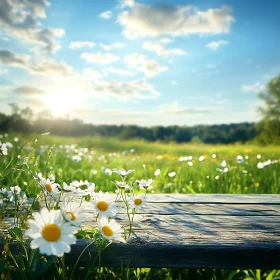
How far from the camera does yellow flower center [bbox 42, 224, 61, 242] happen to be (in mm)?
834

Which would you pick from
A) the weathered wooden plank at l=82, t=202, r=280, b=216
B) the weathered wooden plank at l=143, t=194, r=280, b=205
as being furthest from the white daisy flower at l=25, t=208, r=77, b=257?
the weathered wooden plank at l=143, t=194, r=280, b=205

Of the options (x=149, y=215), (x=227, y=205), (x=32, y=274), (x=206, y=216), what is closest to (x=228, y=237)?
(x=206, y=216)

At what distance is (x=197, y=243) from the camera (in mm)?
1330

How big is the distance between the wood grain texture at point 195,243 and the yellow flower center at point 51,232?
0.46 metres

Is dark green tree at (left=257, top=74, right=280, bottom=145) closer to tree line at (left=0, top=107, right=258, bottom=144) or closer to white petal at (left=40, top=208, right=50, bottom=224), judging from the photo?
tree line at (left=0, top=107, right=258, bottom=144)

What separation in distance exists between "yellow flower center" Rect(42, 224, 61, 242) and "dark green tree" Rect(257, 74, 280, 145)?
2712cm

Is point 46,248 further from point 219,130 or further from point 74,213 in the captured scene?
point 219,130

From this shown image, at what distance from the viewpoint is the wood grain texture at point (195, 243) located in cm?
131

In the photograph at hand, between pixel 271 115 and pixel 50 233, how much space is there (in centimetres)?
2856

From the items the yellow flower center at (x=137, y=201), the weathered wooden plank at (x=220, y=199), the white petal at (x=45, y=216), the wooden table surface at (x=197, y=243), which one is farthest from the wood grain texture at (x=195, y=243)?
the white petal at (x=45, y=216)

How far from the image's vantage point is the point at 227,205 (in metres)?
2.03

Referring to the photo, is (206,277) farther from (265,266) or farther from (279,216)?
(265,266)

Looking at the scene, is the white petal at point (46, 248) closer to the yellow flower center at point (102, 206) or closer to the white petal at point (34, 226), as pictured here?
the white petal at point (34, 226)

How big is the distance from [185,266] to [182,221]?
346 mm
